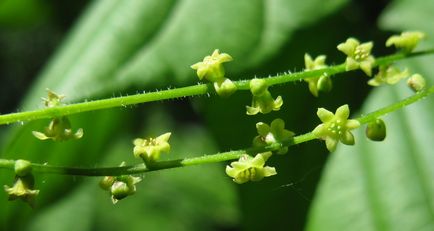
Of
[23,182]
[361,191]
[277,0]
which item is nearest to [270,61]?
[277,0]

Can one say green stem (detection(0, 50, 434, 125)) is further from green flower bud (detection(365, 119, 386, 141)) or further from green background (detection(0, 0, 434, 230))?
green background (detection(0, 0, 434, 230))

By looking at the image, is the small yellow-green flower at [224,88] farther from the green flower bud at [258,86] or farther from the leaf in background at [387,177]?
→ the leaf in background at [387,177]

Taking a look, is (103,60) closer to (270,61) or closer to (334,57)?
(270,61)

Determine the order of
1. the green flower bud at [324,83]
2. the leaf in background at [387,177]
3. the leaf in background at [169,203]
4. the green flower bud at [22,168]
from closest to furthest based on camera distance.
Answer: the green flower bud at [22,168], the green flower bud at [324,83], the leaf in background at [387,177], the leaf in background at [169,203]

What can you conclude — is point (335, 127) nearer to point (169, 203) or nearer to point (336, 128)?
point (336, 128)

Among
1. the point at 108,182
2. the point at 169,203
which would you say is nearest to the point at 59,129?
the point at 108,182

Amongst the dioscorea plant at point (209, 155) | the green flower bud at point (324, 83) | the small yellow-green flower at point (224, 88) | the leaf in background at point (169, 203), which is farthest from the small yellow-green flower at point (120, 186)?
the leaf in background at point (169, 203)
